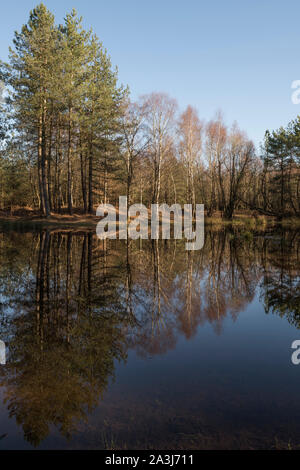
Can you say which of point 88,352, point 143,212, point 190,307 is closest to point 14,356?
point 88,352

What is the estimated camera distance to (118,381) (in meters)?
3.53

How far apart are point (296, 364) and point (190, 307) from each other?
7.67 ft

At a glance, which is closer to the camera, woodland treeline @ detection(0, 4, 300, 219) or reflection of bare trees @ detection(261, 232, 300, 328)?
reflection of bare trees @ detection(261, 232, 300, 328)

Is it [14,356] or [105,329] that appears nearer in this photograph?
[14,356]

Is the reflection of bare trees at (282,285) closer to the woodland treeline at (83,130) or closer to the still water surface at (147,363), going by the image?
the still water surface at (147,363)

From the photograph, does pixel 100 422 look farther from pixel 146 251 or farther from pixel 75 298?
pixel 146 251

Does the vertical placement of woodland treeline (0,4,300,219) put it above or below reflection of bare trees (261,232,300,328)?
above

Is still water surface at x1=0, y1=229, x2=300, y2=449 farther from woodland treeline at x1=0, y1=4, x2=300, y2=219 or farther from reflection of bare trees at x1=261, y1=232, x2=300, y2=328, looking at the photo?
woodland treeline at x1=0, y1=4, x2=300, y2=219

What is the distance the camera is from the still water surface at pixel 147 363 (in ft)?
8.88

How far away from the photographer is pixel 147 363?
4.02m

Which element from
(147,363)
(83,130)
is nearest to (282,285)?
(147,363)

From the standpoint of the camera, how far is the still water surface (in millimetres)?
2707

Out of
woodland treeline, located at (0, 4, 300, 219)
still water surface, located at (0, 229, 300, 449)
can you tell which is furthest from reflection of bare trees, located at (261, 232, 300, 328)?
woodland treeline, located at (0, 4, 300, 219)

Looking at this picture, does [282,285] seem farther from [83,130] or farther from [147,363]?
[83,130]
